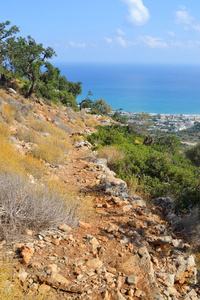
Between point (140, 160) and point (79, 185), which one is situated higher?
point (140, 160)

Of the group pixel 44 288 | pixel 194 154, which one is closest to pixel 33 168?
pixel 44 288

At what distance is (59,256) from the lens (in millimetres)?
2758

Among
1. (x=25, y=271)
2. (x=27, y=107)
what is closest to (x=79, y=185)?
(x=25, y=271)

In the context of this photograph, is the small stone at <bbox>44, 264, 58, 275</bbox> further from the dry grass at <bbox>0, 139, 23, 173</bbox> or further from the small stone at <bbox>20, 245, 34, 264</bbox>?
the dry grass at <bbox>0, 139, 23, 173</bbox>

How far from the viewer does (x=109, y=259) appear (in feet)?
9.98

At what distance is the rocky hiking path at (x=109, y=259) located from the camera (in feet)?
7.77

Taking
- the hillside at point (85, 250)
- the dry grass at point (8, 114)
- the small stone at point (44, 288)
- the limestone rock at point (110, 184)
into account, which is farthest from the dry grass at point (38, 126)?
the small stone at point (44, 288)

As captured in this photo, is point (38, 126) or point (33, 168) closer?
point (33, 168)

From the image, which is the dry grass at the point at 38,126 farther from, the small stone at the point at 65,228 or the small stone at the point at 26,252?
the small stone at the point at 26,252

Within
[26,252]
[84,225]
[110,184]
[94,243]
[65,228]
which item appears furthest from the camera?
[110,184]

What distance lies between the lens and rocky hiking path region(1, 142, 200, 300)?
2.37 m

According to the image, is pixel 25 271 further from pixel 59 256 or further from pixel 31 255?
pixel 59 256

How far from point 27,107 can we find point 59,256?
13.3m

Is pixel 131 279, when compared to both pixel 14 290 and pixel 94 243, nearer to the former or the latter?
Answer: pixel 94 243
